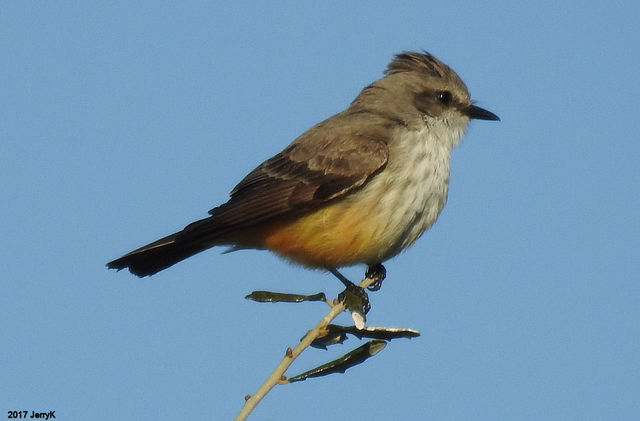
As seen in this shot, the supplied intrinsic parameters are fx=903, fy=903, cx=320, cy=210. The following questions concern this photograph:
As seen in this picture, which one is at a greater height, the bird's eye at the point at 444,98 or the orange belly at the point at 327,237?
Answer: the bird's eye at the point at 444,98

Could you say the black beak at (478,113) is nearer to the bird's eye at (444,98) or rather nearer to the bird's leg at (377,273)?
the bird's eye at (444,98)

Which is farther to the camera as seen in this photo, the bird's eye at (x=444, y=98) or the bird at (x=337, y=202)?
the bird's eye at (x=444, y=98)

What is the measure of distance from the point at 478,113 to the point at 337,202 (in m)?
1.65

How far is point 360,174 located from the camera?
604 cm

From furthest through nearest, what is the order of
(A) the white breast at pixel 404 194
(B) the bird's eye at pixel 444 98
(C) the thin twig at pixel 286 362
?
(B) the bird's eye at pixel 444 98, (A) the white breast at pixel 404 194, (C) the thin twig at pixel 286 362

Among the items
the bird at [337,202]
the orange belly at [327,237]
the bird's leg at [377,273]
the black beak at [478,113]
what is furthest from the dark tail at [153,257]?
the black beak at [478,113]

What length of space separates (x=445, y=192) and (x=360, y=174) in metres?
0.68

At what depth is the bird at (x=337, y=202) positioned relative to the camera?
5965 millimetres

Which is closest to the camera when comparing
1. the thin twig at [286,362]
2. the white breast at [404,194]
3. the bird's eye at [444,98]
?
the thin twig at [286,362]

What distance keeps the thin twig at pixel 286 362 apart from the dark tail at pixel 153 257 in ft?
8.74

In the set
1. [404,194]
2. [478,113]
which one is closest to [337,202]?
[404,194]

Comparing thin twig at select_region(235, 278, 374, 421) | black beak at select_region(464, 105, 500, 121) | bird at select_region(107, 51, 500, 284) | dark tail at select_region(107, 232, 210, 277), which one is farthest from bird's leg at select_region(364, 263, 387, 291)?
thin twig at select_region(235, 278, 374, 421)

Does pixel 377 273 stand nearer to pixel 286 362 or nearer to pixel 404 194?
pixel 404 194

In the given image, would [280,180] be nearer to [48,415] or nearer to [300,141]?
[300,141]
